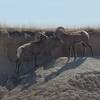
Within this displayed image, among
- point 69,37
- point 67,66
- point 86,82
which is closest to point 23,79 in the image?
point 67,66

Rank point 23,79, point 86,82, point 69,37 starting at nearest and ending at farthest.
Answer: point 86,82 < point 23,79 < point 69,37

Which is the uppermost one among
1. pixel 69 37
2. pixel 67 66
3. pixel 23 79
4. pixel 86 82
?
pixel 69 37

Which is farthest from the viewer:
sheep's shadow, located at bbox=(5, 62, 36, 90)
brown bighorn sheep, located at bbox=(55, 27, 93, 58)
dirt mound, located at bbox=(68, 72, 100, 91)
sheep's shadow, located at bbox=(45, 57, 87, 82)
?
brown bighorn sheep, located at bbox=(55, 27, 93, 58)

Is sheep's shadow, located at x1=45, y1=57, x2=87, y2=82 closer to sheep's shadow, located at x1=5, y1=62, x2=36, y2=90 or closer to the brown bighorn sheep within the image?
sheep's shadow, located at x1=5, y1=62, x2=36, y2=90

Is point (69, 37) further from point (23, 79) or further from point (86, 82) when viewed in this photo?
point (86, 82)

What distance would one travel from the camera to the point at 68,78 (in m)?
13.9

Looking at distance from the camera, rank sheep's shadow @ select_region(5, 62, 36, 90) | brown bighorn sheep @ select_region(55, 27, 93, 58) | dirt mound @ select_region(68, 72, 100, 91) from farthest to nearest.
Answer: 1. brown bighorn sheep @ select_region(55, 27, 93, 58)
2. sheep's shadow @ select_region(5, 62, 36, 90)
3. dirt mound @ select_region(68, 72, 100, 91)

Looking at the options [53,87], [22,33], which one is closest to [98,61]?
[53,87]

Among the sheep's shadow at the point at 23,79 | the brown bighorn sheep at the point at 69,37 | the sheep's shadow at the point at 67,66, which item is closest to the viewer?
the sheep's shadow at the point at 67,66

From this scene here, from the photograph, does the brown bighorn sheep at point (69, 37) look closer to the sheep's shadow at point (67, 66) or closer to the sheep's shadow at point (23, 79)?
the sheep's shadow at point (67, 66)

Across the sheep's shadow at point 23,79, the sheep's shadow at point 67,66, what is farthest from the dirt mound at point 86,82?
the sheep's shadow at point 23,79

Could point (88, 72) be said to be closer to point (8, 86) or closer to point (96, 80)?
point (96, 80)

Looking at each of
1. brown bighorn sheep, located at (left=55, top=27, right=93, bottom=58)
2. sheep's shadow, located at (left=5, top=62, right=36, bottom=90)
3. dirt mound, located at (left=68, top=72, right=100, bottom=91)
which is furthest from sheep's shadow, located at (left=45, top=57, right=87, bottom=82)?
brown bighorn sheep, located at (left=55, top=27, right=93, bottom=58)

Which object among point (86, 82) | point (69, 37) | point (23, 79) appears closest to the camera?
point (86, 82)
